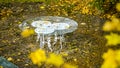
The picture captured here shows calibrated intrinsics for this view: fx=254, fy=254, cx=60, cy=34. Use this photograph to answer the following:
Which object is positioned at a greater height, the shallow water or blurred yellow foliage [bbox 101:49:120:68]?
blurred yellow foliage [bbox 101:49:120:68]

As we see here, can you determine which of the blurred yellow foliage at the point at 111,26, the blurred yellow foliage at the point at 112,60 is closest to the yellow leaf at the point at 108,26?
the blurred yellow foliage at the point at 111,26

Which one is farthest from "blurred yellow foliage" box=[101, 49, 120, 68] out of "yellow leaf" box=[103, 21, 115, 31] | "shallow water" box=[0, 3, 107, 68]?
"shallow water" box=[0, 3, 107, 68]

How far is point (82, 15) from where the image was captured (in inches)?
Answer: 351

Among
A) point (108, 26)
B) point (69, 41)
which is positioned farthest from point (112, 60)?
point (69, 41)

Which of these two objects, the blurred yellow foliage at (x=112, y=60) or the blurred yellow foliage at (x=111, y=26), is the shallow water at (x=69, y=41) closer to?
the blurred yellow foliage at (x=111, y=26)

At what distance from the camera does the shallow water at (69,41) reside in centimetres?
601

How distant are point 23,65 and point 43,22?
1281 millimetres

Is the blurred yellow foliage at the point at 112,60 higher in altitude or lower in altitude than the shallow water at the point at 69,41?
higher

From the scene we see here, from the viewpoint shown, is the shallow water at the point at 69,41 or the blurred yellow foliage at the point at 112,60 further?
the shallow water at the point at 69,41

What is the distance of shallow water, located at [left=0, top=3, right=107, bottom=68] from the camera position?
601 centimetres

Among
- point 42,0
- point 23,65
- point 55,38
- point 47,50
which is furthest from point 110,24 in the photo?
point 42,0

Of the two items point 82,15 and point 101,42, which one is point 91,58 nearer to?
point 101,42

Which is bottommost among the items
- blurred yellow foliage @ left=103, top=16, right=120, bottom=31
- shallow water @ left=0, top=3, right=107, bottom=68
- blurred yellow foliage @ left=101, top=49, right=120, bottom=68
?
shallow water @ left=0, top=3, right=107, bottom=68

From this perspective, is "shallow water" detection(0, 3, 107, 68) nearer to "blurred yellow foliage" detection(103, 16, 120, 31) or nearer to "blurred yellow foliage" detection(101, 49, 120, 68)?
"blurred yellow foliage" detection(103, 16, 120, 31)
